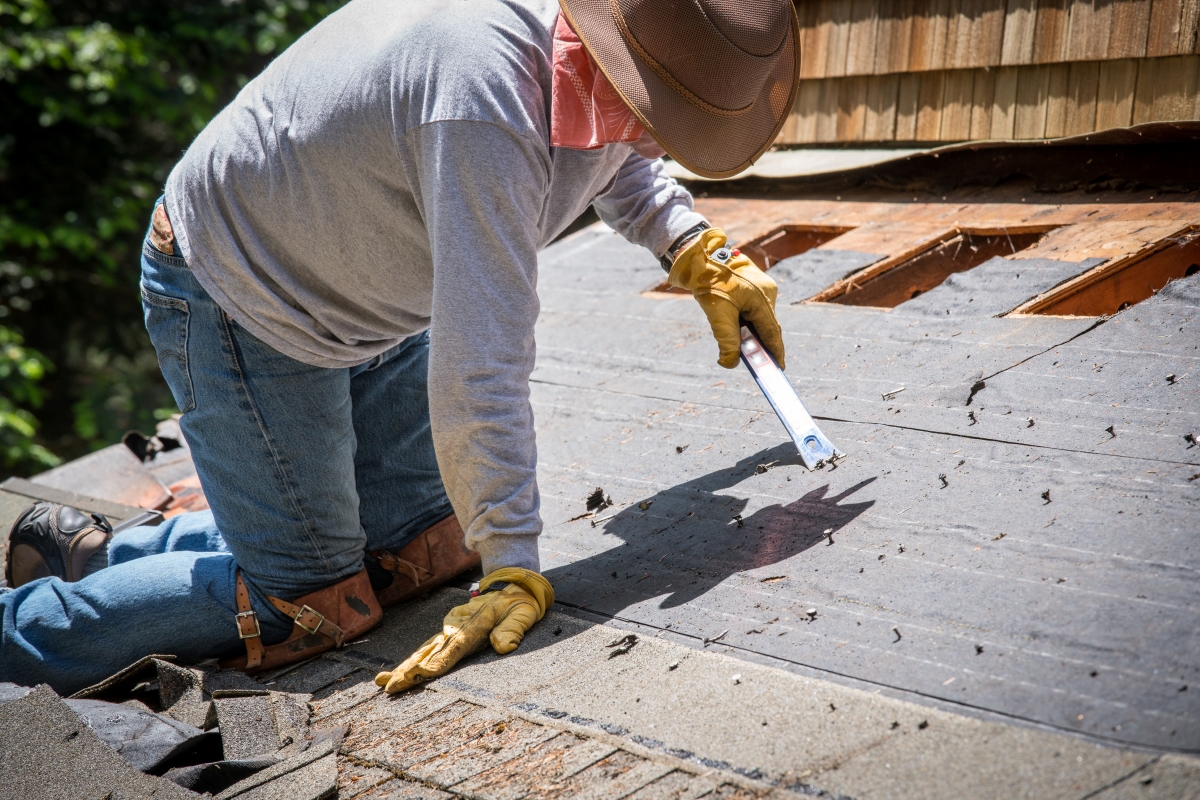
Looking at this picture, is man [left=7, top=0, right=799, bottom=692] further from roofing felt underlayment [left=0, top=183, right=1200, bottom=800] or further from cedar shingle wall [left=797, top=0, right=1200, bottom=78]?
cedar shingle wall [left=797, top=0, right=1200, bottom=78]

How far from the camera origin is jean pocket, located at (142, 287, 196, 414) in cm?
235

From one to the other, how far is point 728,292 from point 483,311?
0.85 metres

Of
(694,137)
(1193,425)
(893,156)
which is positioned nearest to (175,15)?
(893,156)

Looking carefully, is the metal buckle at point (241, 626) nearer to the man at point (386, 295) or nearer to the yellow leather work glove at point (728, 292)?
the man at point (386, 295)

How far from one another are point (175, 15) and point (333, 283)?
280 inches

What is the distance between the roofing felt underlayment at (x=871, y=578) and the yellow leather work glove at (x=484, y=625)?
0.15 feet

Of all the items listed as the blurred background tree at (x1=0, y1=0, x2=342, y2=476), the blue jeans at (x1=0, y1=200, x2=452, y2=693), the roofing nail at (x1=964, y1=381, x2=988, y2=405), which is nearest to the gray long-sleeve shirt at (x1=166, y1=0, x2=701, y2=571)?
the blue jeans at (x1=0, y1=200, x2=452, y2=693)

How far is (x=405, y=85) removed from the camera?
6.38 feet

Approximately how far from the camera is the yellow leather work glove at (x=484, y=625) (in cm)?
207

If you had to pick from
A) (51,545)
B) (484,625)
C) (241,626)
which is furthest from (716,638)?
(51,545)

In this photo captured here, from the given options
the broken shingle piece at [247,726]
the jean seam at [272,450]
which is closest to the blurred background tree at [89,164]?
the jean seam at [272,450]

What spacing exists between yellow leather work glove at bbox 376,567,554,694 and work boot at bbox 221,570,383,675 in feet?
1.08

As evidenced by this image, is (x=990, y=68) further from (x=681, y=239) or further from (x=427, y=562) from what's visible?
(x=427, y=562)

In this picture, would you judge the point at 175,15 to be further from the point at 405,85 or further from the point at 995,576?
the point at 995,576
